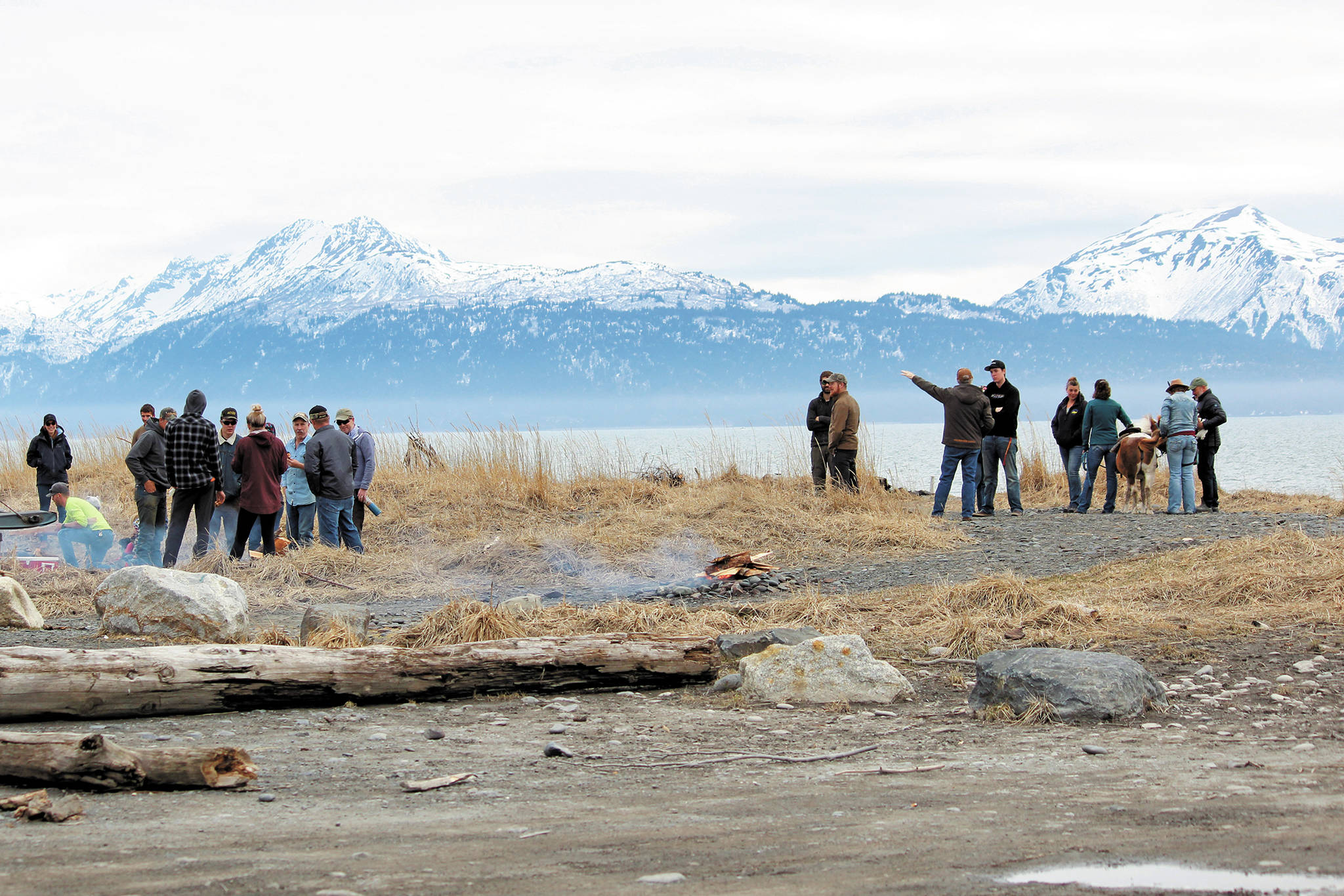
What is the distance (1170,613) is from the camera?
25.4 feet

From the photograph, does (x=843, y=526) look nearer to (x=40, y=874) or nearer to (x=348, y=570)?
(x=348, y=570)

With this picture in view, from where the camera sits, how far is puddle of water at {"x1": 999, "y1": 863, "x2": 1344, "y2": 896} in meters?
2.99

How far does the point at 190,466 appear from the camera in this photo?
1073 cm

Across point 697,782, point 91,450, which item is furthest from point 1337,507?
point 91,450

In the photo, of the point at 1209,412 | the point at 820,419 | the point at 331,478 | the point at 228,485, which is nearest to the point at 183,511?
the point at 228,485

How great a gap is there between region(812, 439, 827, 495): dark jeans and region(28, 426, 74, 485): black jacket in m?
9.57

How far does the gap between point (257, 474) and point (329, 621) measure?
4324mm

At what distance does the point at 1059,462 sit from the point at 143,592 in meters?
16.8

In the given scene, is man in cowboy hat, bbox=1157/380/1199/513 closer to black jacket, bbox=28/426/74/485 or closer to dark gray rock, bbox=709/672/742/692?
dark gray rock, bbox=709/672/742/692

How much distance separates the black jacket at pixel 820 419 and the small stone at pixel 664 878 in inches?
453

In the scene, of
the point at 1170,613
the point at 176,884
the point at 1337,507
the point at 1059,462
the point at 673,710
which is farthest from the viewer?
the point at 1059,462

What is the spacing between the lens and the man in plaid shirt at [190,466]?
34.9 feet

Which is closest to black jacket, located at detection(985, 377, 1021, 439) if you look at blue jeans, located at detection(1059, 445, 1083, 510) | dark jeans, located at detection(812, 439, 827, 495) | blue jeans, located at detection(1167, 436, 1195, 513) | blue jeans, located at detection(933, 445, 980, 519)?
blue jeans, located at detection(933, 445, 980, 519)

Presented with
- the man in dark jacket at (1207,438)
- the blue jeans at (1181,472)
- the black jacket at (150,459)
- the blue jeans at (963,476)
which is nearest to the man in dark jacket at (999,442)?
the blue jeans at (963,476)
